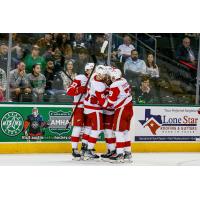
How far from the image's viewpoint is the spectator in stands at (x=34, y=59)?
37.8 feet

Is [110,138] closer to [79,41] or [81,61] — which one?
[81,61]

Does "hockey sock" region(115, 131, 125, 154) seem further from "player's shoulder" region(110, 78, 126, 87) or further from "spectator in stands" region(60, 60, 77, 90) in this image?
"spectator in stands" region(60, 60, 77, 90)

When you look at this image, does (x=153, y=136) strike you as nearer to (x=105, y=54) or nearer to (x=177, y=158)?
(x=177, y=158)

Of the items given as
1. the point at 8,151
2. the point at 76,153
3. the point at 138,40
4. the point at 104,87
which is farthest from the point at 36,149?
the point at 138,40

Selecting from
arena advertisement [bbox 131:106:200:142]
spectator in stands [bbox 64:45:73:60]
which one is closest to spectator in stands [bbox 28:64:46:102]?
spectator in stands [bbox 64:45:73:60]

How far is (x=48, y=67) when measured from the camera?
11648mm

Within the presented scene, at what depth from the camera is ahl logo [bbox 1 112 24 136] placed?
11008mm

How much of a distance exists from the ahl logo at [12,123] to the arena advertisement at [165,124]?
6.55 feet

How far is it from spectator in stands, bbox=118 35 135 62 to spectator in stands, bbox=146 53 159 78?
366 millimetres

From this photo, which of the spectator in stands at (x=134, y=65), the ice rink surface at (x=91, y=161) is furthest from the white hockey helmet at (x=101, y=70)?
the spectator in stands at (x=134, y=65)

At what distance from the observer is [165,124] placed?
463 inches

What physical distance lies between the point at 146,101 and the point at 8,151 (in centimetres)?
269

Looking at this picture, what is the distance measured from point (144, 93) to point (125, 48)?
0.89m

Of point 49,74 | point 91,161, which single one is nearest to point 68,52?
point 49,74
